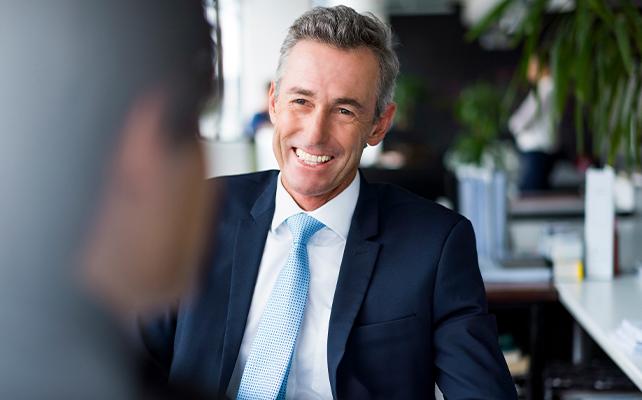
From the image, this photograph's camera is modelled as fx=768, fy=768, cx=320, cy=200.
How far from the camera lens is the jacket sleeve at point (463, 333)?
1.53 meters

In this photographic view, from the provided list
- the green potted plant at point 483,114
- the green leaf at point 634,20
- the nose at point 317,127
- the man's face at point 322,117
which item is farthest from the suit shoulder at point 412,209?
the green potted plant at point 483,114

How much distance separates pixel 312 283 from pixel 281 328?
127 mm

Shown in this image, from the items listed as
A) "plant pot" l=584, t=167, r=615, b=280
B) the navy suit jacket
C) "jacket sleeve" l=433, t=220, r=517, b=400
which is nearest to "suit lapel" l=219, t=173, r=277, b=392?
the navy suit jacket

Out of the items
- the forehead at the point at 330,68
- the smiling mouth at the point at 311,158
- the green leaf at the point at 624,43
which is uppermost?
the green leaf at the point at 624,43

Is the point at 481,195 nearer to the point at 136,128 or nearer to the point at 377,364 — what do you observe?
the point at 377,364

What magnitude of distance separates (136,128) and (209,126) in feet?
0.19

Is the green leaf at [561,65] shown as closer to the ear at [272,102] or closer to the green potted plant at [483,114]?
the ear at [272,102]

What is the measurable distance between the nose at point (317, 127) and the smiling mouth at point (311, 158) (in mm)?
32

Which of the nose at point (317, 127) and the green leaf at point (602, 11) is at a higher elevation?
the green leaf at point (602, 11)

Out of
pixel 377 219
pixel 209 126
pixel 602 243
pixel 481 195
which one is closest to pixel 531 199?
pixel 481 195

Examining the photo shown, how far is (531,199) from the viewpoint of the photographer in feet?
18.8

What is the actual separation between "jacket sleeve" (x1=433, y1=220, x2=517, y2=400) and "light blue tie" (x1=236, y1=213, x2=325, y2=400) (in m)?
0.28

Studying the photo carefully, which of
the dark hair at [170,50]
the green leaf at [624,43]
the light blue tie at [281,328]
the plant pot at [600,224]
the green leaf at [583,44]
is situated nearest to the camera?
the dark hair at [170,50]

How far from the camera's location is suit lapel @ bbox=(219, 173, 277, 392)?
155cm
